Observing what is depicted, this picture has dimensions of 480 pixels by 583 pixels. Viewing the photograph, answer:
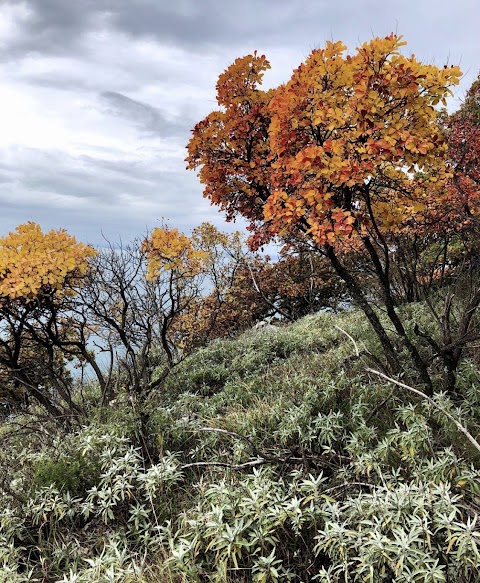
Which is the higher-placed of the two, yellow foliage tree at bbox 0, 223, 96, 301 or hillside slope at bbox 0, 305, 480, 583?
yellow foliage tree at bbox 0, 223, 96, 301

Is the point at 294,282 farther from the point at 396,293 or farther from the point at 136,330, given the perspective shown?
the point at 136,330

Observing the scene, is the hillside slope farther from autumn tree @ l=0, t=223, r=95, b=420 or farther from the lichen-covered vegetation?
autumn tree @ l=0, t=223, r=95, b=420

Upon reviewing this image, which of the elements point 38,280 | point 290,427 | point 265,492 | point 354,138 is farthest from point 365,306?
point 38,280

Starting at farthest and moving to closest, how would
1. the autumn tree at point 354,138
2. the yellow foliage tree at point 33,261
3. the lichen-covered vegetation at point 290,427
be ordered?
the yellow foliage tree at point 33,261
the autumn tree at point 354,138
the lichen-covered vegetation at point 290,427

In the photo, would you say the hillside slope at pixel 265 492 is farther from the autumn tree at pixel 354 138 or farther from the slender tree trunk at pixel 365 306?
the autumn tree at pixel 354 138

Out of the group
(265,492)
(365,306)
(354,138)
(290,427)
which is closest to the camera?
(265,492)

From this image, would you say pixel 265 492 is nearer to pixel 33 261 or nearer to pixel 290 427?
pixel 290 427

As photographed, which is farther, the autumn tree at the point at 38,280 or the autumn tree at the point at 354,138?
the autumn tree at the point at 38,280

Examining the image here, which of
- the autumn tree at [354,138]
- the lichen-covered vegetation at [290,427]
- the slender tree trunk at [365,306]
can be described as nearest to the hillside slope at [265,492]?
the lichen-covered vegetation at [290,427]

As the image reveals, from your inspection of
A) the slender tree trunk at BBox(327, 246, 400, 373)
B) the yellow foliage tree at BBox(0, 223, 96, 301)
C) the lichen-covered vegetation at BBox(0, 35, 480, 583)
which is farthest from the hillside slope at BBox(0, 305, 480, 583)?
the yellow foliage tree at BBox(0, 223, 96, 301)

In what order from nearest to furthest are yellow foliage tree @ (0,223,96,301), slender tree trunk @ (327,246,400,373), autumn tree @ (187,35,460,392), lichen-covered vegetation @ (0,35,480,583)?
lichen-covered vegetation @ (0,35,480,583) < autumn tree @ (187,35,460,392) < slender tree trunk @ (327,246,400,373) < yellow foliage tree @ (0,223,96,301)

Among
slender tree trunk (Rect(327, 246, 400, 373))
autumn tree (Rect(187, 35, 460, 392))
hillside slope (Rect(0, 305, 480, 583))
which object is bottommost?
hillside slope (Rect(0, 305, 480, 583))

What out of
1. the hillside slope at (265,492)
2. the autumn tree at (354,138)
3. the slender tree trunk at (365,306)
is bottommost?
the hillside slope at (265,492)

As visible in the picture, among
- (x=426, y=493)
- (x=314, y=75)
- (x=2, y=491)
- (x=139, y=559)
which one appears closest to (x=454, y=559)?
(x=426, y=493)
